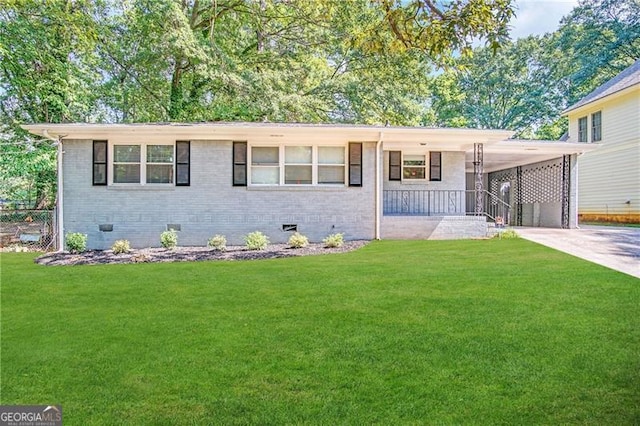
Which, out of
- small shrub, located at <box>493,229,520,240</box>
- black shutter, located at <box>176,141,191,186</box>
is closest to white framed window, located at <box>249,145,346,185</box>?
black shutter, located at <box>176,141,191,186</box>

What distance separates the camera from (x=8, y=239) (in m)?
13.8

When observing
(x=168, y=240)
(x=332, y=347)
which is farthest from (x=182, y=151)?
(x=332, y=347)

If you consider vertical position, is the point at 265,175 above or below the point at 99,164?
below

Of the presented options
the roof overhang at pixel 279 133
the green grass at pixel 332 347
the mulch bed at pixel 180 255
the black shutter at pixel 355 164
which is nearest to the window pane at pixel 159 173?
the roof overhang at pixel 279 133

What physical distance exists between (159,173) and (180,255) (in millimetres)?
3336

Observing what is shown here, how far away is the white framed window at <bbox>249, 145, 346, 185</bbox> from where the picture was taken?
12602 mm

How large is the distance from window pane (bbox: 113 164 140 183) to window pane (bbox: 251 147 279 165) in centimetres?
345

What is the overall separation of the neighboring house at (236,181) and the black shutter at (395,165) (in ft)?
2.93

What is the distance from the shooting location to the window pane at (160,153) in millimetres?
12469

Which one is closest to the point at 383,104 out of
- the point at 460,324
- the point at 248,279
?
the point at 248,279

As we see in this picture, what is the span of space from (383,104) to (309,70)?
415 centimetres

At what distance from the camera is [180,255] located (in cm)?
1036

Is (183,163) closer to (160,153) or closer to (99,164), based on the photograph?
(160,153)

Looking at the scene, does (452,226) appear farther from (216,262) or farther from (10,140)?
(10,140)
